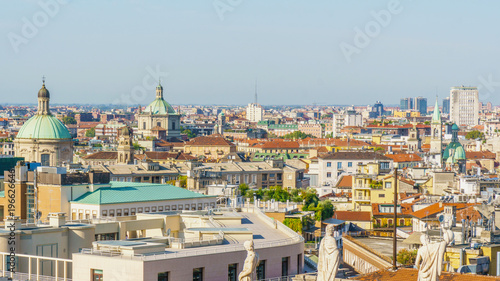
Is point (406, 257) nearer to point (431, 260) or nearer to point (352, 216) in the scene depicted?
point (431, 260)

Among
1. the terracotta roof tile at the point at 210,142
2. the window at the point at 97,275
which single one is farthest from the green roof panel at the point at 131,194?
the terracotta roof tile at the point at 210,142

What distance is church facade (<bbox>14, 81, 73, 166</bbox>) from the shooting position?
75.0 meters

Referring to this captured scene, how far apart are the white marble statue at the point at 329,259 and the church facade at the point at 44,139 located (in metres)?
60.9

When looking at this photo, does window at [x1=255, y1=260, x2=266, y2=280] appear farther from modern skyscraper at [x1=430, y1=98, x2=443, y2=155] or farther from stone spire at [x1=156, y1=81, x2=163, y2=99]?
stone spire at [x1=156, y1=81, x2=163, y2=99]

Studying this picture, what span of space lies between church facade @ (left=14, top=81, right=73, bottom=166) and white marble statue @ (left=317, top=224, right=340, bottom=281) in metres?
60.9

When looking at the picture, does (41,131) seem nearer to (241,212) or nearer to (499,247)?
(241,212)

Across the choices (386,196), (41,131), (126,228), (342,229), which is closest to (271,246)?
(126,228)

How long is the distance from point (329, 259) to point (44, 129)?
62.6 metres

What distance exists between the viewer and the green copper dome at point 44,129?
75.6 meters

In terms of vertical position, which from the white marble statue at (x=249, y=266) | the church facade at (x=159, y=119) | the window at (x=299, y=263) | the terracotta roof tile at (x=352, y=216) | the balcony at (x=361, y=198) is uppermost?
the church facade at (x=159, y=119)

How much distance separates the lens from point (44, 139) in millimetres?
75500

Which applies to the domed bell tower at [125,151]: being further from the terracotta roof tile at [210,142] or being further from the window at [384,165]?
the terracotta roof tile at [210,142]

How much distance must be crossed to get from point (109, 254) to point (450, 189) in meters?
45.5

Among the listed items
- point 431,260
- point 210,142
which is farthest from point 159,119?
point 431,260
